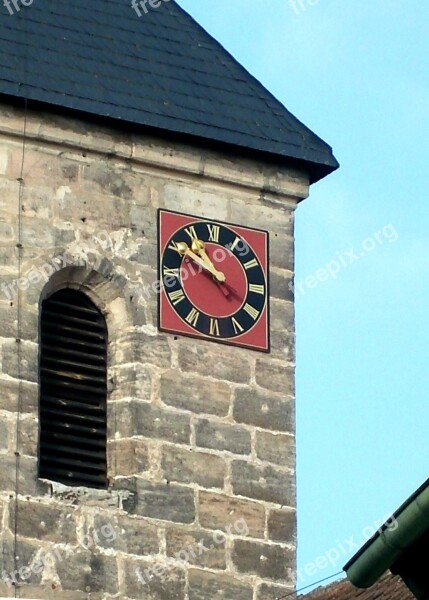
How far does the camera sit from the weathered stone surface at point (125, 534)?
59.0ft

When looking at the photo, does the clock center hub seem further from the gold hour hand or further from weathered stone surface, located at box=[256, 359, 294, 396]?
weathered stone surface, located at box=[256, 359, 294, 396]

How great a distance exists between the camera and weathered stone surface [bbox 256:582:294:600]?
18344 mm

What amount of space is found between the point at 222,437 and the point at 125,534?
3.27ft

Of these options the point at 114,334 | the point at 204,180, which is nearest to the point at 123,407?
the point at 114,334

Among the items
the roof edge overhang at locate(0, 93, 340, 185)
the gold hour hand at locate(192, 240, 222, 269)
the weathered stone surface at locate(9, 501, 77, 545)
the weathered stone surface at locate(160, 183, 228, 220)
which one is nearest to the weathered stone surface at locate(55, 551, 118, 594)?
the weathered stone surface at locate(9, 501, 77, 545)

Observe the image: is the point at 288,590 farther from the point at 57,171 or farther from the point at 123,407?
the point at 57,171

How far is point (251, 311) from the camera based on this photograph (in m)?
19.1

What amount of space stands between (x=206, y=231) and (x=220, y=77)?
141 cm

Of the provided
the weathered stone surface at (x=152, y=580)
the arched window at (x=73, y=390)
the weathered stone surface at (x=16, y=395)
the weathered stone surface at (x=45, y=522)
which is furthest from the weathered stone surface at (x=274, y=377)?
the weathered stone surface at (x=45, y=522)

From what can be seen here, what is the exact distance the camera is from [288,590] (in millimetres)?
18500

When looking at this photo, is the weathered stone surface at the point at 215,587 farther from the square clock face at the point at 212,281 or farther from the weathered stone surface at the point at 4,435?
the square clock face at the point at 212,281

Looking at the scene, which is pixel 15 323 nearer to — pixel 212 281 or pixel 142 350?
pixel 142 350

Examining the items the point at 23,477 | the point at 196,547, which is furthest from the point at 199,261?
the point at 23,477

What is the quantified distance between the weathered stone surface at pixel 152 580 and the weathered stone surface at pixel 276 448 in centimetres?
107
